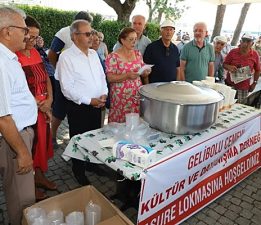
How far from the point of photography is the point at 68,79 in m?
2.13

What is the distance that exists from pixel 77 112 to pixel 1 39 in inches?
40.1

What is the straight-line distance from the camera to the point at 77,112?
2.30 metres

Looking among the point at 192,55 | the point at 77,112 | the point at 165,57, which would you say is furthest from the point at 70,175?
the point at 192,55

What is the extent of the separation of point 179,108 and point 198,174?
614 mm

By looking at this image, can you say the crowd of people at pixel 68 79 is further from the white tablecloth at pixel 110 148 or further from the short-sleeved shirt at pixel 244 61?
the white tablecloth at pixel 110 148

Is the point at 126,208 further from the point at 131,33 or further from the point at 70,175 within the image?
the point at 131,33

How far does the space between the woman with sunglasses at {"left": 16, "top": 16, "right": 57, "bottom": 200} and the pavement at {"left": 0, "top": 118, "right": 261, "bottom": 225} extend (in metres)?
0.32

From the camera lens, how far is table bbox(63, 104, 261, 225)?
1.56 meters

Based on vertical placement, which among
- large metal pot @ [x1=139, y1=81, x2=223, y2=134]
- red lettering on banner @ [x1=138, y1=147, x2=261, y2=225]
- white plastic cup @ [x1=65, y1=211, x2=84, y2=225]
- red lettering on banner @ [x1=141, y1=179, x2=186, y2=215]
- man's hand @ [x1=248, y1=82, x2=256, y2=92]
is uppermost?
large metal pot @ [x1=139, y1=81, x2=223, y2=134]

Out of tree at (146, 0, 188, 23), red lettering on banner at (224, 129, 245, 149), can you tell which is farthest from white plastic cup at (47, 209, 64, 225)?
tree at (146, 0, 188, 23)

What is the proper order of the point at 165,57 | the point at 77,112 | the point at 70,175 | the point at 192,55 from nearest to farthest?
the point at 77,112 → the point at 70,175 → the point at 165,57 → the point at 192,55

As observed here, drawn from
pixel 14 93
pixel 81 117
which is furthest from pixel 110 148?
pixel 81 117

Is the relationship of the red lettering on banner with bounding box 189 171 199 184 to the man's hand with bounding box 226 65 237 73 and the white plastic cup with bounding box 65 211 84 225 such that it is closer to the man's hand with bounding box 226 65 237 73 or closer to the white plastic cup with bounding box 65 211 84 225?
the white plastic cup with bounding box 65 211 84 225

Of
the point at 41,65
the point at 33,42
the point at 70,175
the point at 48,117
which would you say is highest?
the point at 33,42
